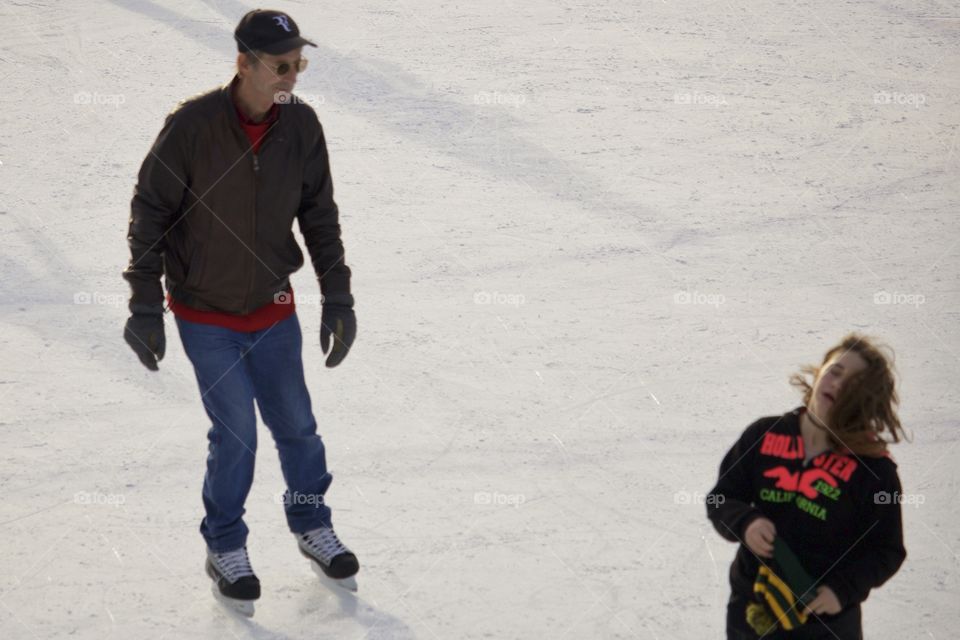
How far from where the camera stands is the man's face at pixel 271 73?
372 cm

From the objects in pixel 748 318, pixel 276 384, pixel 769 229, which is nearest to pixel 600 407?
pixel 748 318

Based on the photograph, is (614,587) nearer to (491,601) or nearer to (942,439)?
(491,601)

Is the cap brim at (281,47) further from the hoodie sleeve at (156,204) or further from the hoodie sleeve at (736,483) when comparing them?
the hoodie sleeve at (736,483)

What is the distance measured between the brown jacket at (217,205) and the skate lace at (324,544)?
807mm

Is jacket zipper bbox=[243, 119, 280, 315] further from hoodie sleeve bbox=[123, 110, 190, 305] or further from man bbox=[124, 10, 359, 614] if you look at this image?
hoodie sleeve bbox=[123, 110, 190, 305]

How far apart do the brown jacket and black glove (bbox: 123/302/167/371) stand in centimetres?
3

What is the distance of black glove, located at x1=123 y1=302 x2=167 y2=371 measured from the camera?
12.6 ft

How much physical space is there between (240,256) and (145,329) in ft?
1.17

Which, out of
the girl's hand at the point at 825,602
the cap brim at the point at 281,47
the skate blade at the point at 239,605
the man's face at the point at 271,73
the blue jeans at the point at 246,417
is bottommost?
the skate blade at the point at 239,605

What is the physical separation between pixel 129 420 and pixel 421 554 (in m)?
1.51

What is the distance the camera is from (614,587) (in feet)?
14.0

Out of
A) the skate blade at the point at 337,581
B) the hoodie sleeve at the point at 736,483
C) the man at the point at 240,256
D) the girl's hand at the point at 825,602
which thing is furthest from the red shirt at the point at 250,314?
the girl's hand at the point at 825,602

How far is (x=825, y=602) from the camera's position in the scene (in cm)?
298

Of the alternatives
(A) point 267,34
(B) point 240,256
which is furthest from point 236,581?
(A) point 267,34
